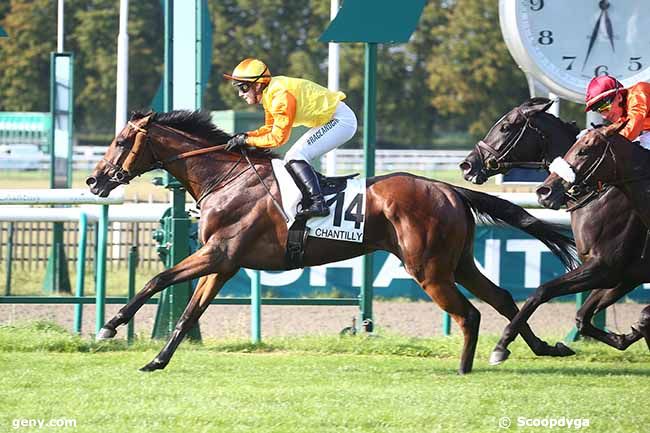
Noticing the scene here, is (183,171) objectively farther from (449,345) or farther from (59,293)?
(59,293)

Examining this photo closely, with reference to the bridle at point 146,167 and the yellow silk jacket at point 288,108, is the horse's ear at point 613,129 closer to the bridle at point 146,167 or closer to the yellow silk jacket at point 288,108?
the yellow silk jacket at point 288,108

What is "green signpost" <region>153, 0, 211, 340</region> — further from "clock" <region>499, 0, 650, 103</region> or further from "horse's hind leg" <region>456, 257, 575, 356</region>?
"clock" <region>499, 0, 650, 103</region>

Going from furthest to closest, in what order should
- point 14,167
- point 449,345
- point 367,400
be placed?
point 14,167, point 449,345, point 367,400

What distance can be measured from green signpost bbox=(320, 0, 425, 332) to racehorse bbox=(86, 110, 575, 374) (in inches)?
54.0

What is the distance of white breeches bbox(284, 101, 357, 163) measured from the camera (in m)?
7.86

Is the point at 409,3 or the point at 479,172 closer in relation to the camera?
the point at 479,172

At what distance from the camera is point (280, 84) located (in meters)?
7.67

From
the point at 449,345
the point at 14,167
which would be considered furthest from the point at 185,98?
the point at 14,167

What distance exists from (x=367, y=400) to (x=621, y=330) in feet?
16.0

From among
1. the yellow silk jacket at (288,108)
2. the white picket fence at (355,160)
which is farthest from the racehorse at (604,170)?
the white picket fence at (355,160)

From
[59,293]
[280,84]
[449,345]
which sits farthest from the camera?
[59,293]

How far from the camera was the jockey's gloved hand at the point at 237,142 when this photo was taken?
25.8 feet

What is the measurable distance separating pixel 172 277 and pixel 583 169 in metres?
2.57

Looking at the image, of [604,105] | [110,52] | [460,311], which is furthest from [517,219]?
[110,52]
